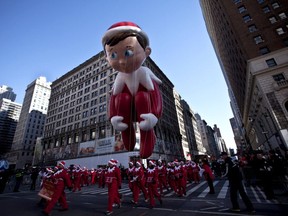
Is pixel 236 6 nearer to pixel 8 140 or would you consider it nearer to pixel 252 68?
pixel 252 68

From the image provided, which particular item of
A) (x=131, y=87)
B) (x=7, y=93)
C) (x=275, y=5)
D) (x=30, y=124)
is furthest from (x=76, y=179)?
(x=7, y=93)

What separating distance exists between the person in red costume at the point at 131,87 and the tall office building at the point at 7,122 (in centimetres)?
11737

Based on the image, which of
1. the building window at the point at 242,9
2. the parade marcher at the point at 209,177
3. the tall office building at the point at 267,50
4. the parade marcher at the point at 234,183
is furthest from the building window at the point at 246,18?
the parade marcher at the point at 234,183

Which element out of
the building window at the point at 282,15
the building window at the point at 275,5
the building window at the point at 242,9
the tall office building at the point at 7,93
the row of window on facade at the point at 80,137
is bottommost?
the row of window on facade at the point at 80,137

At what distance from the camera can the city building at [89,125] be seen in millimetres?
33781

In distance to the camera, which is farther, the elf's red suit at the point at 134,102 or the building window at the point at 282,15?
the building window at the point at 282,15

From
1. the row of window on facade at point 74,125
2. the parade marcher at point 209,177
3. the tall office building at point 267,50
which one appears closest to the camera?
the parade marcher at point 209,177

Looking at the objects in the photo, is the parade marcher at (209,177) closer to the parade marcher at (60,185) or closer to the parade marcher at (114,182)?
the parade marcher at (114,182)

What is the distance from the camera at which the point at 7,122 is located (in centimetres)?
10025

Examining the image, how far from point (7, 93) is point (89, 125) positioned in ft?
479

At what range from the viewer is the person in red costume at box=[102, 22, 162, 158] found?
3.46 meters

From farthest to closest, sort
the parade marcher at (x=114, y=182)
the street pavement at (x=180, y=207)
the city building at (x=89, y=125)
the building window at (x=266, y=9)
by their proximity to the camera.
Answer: the city building at (x=89, y=125), the building window at (x=266, y=9), the parade marcher at (x=114, y=182), the street pavement at (x=180, y=207)

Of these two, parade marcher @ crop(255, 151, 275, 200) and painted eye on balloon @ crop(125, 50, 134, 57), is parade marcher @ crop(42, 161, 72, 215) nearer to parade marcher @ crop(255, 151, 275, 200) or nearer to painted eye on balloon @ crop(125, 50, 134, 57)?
painted eye on balloon @ crop(125, 50, 134, 57)

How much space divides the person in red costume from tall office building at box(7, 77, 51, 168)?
8299 cm
